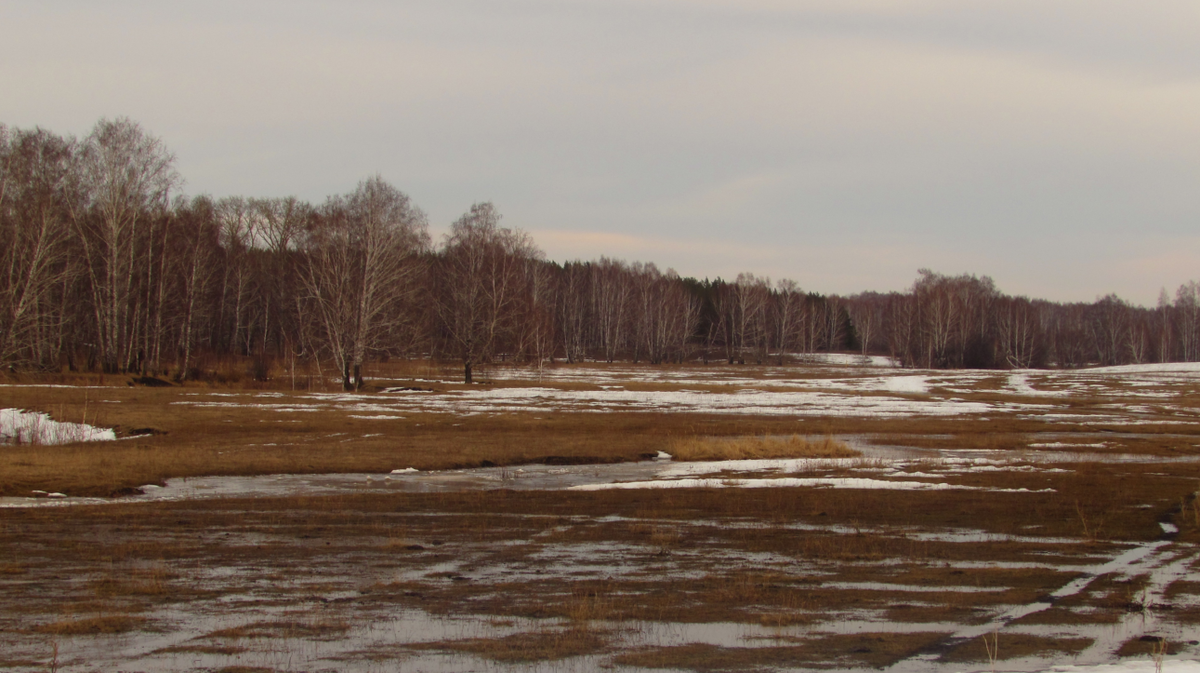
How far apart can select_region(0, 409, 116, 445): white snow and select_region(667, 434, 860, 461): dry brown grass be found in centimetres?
2188

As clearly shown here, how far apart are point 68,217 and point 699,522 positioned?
6124cm

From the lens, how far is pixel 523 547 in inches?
641

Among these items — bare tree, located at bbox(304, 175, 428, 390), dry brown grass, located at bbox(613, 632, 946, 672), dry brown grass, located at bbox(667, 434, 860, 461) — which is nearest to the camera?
dry brown grass, located at bbox(613, 632, 946, 672)

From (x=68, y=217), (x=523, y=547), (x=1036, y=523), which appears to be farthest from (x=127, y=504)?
(x=68, y=217)

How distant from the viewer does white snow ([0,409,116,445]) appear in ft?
113

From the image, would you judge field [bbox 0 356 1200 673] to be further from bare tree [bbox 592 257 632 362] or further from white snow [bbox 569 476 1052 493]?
bare tree [bbox 592 257 632 362]

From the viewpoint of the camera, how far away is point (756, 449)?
3309 centimetres

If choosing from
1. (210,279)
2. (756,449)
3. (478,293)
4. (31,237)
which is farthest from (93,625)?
(210,279)

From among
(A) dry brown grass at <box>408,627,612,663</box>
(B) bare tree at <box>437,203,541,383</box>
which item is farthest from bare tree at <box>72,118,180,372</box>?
(A) dry brown grass at <box>408,627,612,663</box>

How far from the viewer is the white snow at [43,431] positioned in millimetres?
34500

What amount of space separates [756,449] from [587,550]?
18.0 meters

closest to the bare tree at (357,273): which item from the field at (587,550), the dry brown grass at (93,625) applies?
the field at (587,550)

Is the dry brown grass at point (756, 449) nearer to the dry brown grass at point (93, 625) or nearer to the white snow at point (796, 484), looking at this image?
the white snow at point (796, 484)

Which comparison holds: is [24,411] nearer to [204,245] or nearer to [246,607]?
[246,607]
